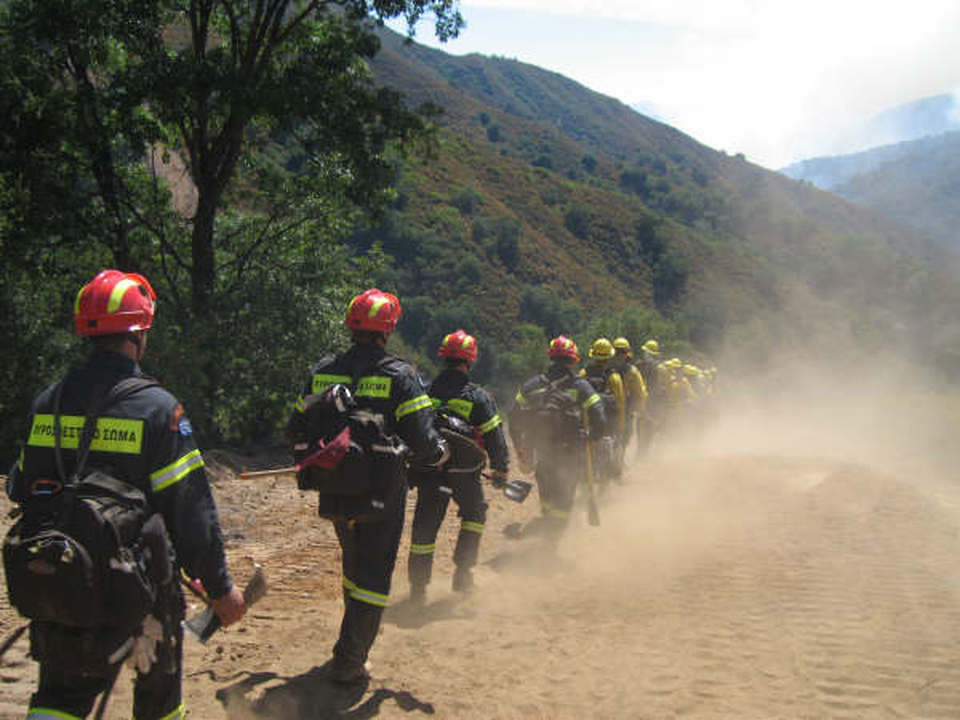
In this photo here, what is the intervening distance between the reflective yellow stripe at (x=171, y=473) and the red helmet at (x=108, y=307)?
1.93 ft

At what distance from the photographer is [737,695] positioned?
4.81m

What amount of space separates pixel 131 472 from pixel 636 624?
170 inches

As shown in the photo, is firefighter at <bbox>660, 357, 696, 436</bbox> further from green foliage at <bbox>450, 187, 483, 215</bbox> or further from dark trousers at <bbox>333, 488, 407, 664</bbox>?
green foliage at <bbox>450, 187, 483, 215</bbox>

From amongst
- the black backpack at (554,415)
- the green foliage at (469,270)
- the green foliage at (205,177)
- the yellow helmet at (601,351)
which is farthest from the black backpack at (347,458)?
the green foliage at (469,270)

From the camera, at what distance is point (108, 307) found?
3.11 metres

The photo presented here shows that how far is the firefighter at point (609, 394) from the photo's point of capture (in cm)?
1023

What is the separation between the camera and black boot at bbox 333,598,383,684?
4629mm

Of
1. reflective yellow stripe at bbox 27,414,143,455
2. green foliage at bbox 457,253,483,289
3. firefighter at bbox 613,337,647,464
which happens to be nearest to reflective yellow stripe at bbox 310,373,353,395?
reflective yellow stripe at bbox 27,414,143,455

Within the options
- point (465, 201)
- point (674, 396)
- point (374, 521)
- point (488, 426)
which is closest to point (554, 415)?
point (488, 426)

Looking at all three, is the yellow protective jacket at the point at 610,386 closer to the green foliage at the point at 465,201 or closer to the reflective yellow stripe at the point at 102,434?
the reflective yellow stripe at the point at 102,434

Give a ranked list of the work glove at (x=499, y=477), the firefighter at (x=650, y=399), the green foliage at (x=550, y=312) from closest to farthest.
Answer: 1. the work glove at (x=499, y=477)
2. the firefighter at (x=650, y=399)
3. the green foliage at (x=550, y=312)

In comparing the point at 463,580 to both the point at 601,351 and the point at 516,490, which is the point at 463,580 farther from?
the point at 601,351

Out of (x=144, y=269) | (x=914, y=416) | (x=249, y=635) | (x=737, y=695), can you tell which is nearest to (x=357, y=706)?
(x=249, y=635)

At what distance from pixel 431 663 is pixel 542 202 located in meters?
72.9
